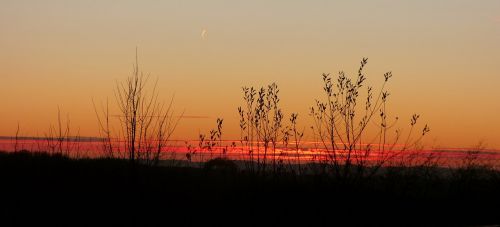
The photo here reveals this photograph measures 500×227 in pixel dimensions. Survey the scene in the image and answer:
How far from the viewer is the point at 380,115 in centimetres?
1507

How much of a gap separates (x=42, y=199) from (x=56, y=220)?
4.26 ft

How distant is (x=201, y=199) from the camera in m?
12.5

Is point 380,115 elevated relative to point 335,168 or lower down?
elevated

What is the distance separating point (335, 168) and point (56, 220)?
253 inches

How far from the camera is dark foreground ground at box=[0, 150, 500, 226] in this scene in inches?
435

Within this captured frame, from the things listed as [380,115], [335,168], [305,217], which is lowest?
[305,217]

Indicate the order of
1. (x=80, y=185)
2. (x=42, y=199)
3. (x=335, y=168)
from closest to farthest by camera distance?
(x=42, y=199)
(x=80, y=185)
(x=335, y=168)

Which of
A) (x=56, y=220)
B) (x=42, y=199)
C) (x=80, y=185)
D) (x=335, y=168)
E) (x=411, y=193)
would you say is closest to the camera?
(x=56, y=220)

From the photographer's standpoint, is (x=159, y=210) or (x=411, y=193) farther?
(x=411, y=193)

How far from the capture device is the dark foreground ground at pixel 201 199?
11.1m

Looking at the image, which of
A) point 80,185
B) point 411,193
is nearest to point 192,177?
point 80,185

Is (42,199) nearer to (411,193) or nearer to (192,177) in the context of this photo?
(192,177)

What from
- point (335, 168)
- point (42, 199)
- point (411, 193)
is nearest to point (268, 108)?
point (335, 168)

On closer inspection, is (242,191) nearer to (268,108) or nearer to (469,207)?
(268,108)
